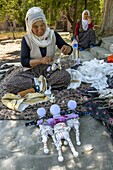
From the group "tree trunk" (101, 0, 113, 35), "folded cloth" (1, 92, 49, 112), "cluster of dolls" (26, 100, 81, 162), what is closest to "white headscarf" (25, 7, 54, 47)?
"folded cloth" (1, 92, 49, 112)

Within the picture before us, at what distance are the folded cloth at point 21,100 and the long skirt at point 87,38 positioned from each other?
3.75 metres

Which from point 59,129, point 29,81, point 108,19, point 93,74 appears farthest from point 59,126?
point 108,19

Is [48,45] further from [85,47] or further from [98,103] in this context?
[85,47]

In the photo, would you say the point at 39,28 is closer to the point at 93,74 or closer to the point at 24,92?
the point at 24,92

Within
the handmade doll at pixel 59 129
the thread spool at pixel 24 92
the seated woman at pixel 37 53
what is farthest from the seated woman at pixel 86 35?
the handmade doll at pixel 59 129

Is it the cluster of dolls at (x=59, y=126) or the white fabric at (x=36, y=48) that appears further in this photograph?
the white fabric at (x=36, y=48)

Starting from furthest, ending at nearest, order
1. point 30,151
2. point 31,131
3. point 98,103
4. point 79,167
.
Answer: point 98,103
point 31,131
point 30,151
point 79,167

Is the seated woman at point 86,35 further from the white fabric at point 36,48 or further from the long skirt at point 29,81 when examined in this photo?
the long skirt at point 29,81

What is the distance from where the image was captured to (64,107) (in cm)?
226

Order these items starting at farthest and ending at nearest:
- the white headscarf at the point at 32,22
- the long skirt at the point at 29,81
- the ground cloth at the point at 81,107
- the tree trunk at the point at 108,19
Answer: the tree trunk at the point at 108,19 → the long skirt at the point at 29,81 → the white headscarf at the point at 32,22 → the ground cloth at the point at 81,107

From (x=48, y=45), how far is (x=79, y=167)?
166cm

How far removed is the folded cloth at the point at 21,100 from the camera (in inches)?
91.7

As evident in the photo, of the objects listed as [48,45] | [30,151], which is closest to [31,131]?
[30,151]

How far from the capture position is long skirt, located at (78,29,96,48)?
19.2 feet
